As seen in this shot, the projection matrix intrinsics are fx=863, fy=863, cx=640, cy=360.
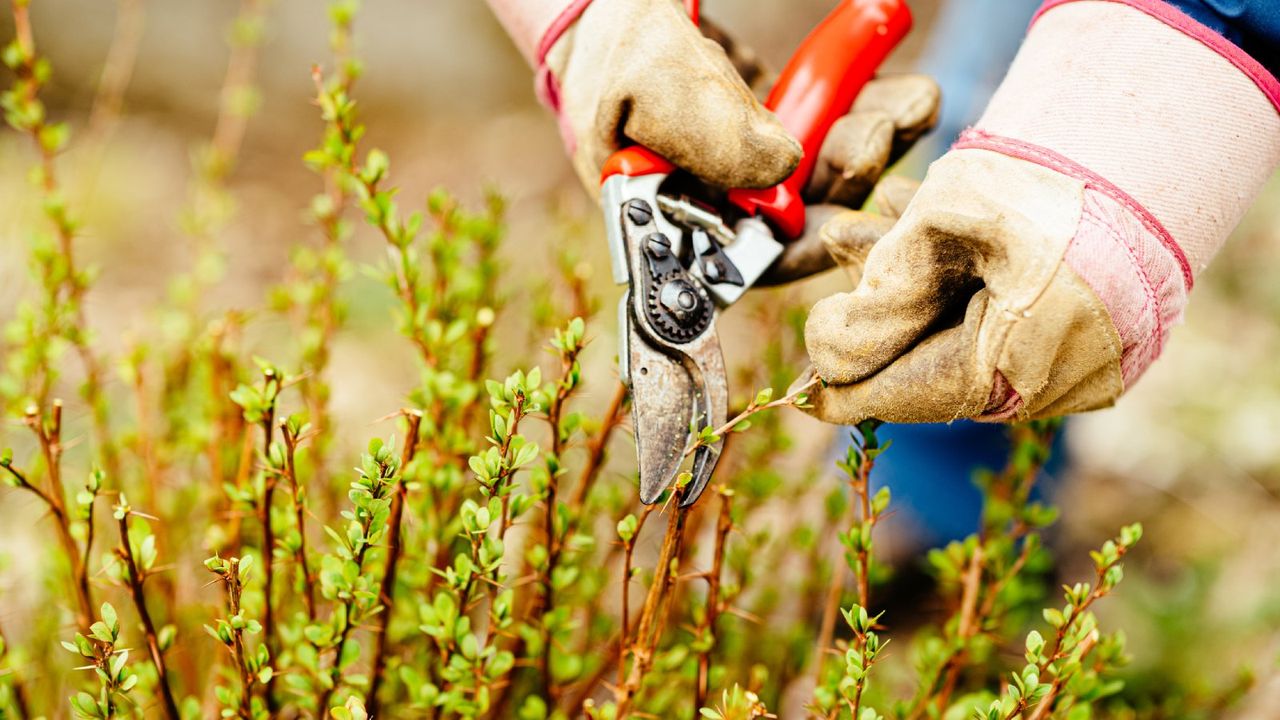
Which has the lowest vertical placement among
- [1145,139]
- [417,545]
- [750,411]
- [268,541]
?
[417,545]

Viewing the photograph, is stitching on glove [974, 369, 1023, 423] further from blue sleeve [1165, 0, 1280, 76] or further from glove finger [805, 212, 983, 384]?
blue sleeve [1165, 0, 1280, 76]

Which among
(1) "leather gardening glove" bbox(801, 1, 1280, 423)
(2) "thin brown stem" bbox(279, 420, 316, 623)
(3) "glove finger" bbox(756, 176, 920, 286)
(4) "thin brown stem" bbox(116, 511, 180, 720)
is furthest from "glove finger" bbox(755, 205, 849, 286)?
(4) "thin brown stem" bbox(116, 511, 180, 720)

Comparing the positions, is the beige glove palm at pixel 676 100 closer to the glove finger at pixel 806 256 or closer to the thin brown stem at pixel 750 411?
the glove finger at pixel 806 256

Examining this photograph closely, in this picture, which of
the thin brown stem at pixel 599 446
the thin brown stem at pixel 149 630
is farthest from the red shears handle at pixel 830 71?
the thin brown stem at pixel 149 630

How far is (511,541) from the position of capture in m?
2.39

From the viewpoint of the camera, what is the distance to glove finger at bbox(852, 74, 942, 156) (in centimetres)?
132

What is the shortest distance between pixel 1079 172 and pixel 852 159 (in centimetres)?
36

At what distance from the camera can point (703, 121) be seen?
1.15 m

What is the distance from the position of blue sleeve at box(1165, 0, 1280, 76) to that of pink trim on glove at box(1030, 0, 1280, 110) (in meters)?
0.02

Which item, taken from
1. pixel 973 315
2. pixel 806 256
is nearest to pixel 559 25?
pixel 806 256

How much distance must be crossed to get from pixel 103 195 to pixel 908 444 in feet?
10.5

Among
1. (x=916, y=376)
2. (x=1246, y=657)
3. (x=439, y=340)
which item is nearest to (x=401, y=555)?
(x=439, y=340)

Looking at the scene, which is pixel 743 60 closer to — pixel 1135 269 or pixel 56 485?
pixel 1135 269

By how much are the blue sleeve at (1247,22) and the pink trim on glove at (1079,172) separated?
0.25 metres
